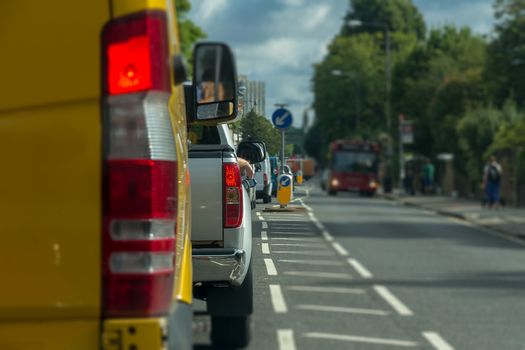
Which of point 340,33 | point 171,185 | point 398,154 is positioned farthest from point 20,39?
point 340,33

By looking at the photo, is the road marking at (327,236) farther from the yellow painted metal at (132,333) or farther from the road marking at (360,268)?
the yellow painted metal at (132,333)

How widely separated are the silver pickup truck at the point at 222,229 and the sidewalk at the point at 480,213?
3962 cm

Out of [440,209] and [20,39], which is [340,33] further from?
[20,39]

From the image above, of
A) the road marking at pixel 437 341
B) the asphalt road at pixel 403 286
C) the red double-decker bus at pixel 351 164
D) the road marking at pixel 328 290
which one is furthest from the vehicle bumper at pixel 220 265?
the road marking at pixel 328 290

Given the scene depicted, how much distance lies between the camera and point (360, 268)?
243ft

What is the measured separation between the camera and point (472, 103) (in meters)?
73.0

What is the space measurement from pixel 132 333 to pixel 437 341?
72088 mm

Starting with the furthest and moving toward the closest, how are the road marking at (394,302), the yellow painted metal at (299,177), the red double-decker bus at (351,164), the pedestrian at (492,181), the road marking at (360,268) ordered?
the road marking at (394,302), the road marking at (360,268), the red double-decker bus at (351,164), the pedestrian at (492,181), the yellow painted metal at (299,177)

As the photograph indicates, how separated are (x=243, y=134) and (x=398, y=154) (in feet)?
257

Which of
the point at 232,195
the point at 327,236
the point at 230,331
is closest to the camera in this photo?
the point at 232,195

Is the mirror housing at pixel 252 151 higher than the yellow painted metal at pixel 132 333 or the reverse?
higher

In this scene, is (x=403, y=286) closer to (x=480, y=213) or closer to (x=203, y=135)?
(x=480, y=213)

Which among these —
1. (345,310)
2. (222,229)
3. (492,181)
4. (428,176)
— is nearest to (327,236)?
(492,181)

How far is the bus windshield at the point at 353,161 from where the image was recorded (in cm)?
6875
